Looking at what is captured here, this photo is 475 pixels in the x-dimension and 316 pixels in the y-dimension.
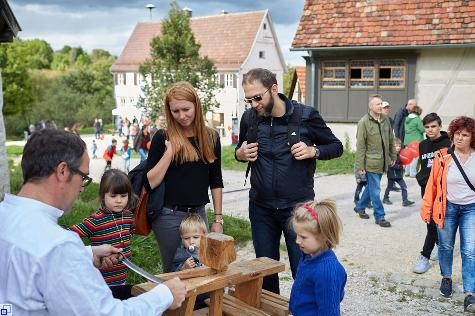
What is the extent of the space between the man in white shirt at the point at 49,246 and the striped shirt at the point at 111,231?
1689mm

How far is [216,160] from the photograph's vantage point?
12.7 feet

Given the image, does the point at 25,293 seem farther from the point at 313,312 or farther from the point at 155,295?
the point at 313,312

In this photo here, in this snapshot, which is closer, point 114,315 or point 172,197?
point 114,315

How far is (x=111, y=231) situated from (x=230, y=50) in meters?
35.6

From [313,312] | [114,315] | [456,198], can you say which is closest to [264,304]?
[313,312]

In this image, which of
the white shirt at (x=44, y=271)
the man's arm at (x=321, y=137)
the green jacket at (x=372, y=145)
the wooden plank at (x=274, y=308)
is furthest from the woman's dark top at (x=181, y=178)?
the green jacket at (x=372, y=145)

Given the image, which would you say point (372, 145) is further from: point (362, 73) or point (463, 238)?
point (362, 73)

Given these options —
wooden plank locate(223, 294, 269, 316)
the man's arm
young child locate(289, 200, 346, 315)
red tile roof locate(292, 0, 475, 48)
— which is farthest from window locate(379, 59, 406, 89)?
wooden plank locate(223, 294, 269, 316)

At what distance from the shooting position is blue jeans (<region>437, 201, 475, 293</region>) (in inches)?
196

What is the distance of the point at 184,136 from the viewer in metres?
3.68

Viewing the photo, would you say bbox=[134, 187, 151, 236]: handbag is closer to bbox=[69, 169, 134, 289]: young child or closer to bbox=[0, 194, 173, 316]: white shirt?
bbox=[69, 169, 134, 289]: young child

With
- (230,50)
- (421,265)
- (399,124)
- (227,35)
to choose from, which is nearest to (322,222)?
(421,265)

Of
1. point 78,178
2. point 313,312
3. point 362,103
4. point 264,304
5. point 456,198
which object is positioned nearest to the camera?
point 78,178

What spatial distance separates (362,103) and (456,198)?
11.9 meters
